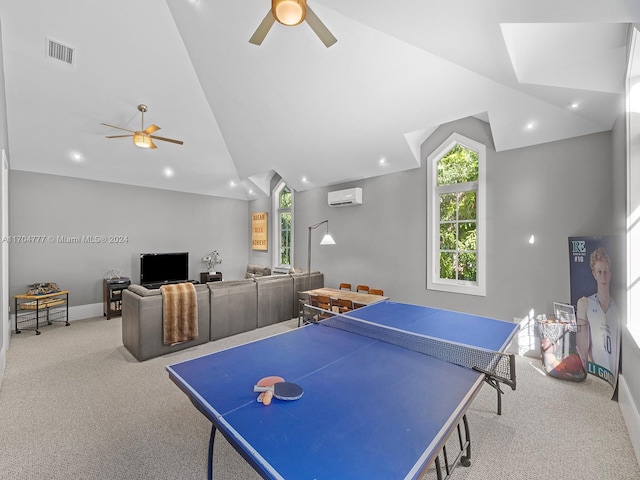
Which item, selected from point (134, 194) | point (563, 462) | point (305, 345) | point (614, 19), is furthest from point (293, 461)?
point (134, 194)

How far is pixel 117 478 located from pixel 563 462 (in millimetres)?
3351

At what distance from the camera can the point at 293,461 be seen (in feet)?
3.48

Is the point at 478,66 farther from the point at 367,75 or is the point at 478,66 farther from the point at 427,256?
the point at 427,256

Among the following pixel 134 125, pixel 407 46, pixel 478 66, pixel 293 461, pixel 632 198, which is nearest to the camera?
pixel 293 461

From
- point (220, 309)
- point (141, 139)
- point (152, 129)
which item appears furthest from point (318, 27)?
point (220, 309)

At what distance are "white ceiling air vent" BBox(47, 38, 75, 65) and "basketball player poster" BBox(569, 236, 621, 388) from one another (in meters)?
7.56

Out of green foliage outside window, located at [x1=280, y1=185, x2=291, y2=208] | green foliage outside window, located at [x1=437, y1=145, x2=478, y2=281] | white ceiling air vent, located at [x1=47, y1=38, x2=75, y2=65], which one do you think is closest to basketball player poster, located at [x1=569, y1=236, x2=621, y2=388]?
green foliage outside window, located at [x1=437, y1=145, x2=478, y2=281]

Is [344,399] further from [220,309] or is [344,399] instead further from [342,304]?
[220,309]

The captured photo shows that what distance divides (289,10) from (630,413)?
4.43m

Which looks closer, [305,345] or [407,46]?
[305,345]

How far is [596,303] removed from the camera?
3.46 meters

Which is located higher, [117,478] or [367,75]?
[367,75]

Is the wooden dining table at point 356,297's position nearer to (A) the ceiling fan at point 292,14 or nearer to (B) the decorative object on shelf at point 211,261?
(A) the ceiling fan at point 292,14

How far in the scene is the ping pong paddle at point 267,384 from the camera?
142 cm
